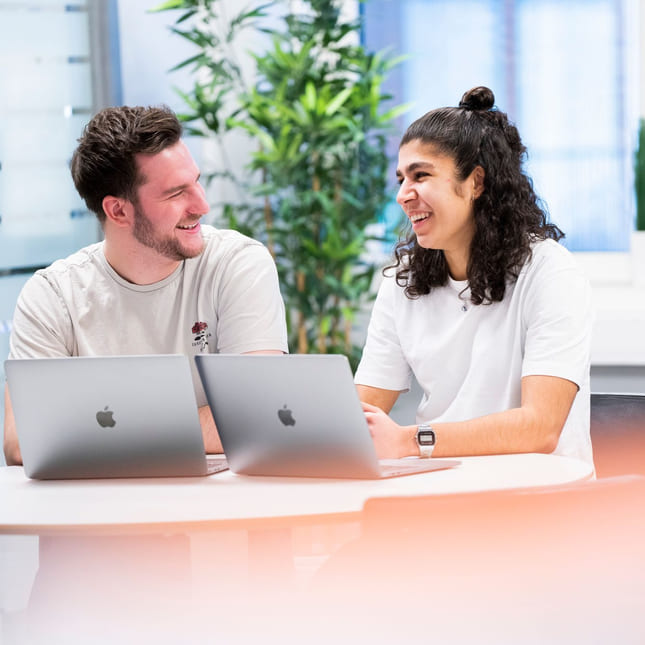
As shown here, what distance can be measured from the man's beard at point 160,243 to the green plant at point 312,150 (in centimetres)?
239

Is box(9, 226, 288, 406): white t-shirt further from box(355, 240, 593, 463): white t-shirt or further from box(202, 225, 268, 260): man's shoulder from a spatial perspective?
box(355, 240, 593, 463): white t-shirt

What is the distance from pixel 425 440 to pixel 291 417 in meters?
0.32

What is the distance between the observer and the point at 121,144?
2176 mm

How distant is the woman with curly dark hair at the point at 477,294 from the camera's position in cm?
199

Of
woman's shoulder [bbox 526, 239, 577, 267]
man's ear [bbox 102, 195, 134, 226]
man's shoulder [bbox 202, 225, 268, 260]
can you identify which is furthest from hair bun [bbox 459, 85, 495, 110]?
man's ear [bbox 102, 195, 134, 226]

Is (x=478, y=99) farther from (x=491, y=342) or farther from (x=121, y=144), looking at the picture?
(x=121, y=144)

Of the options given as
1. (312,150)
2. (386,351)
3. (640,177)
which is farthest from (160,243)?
(640,177)

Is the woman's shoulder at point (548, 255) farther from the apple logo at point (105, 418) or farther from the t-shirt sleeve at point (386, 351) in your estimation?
the apple logo at point (105, 418)

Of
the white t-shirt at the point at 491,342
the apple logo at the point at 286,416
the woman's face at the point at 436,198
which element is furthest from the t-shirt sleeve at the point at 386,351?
the apple logo at the point at 286,416

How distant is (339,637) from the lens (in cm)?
121

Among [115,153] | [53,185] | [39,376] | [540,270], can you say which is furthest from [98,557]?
[53,185]

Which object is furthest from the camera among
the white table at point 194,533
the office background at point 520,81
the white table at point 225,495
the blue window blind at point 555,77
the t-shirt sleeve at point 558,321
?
the blue window blind at point 555,77

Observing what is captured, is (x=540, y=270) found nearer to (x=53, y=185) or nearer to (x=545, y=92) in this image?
(x=53, y=185)

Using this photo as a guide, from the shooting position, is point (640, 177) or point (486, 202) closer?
point (486, 202)
